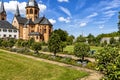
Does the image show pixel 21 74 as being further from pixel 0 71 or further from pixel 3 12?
pixel 3 12

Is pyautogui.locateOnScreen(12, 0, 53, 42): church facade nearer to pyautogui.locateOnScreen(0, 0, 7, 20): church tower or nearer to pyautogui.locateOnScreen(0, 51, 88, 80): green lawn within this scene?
pyautogui.locateOnScreen(0, 0, 7, 20): church tower

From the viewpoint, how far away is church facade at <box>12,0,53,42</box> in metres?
97.1

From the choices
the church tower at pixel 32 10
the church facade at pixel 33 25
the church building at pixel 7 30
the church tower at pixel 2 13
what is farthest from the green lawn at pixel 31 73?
the church tower at pixel 2 13

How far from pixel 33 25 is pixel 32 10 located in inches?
359

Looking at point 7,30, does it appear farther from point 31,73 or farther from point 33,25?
point 31,73

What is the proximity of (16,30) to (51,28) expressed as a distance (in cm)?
1901

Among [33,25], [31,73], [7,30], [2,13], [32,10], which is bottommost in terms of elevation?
[31,73]

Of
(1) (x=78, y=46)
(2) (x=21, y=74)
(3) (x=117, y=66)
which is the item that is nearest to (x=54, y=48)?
(1) (x=78, y=46)

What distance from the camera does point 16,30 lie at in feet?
333

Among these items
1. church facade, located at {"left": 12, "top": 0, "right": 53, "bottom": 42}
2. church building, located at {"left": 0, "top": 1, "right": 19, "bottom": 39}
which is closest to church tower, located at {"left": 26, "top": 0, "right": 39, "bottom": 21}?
church facade, located at {"left": 12, "top": 0, "right": 53, "bottom": 42}

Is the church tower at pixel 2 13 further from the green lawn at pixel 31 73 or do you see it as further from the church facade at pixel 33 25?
the green lawn at pixel 31 73

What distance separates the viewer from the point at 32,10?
10400cm

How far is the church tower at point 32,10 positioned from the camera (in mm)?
103500

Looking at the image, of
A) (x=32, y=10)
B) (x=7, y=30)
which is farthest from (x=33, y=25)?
(x=7, y=30)
